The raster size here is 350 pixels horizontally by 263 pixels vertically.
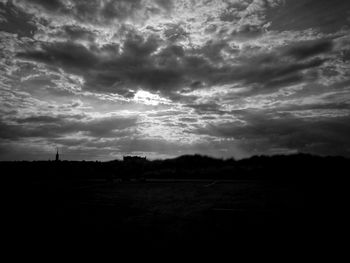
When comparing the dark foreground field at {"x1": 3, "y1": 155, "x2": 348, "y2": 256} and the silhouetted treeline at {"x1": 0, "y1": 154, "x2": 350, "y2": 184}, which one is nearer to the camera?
the dark foreground field at {"x1": 3, "y1": 155, "x2": 348, "y2": 256}

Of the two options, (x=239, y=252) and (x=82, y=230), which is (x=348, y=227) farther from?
(x=82, y=230)

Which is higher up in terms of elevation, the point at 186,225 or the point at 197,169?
the point at 197,169

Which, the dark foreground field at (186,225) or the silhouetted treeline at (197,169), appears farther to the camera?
the silhouetted treeline at (197,169)

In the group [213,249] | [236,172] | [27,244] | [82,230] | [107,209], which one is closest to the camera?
[213,249]

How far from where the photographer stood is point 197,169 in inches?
1506

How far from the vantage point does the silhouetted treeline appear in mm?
29891

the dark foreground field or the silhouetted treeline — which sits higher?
the silhouetted treeline

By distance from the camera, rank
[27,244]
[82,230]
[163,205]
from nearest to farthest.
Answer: [27,244] < [82,230] < [163,205]

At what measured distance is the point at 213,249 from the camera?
524 cm

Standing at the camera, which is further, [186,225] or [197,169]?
[197,169]

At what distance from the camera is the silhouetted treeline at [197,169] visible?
29.9 m

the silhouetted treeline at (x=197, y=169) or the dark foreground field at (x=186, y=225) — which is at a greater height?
the silhouetted treeline at (x=197, y=169)

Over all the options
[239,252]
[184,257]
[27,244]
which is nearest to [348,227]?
[239,252]

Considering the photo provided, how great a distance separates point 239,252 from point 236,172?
27988 millimetres
